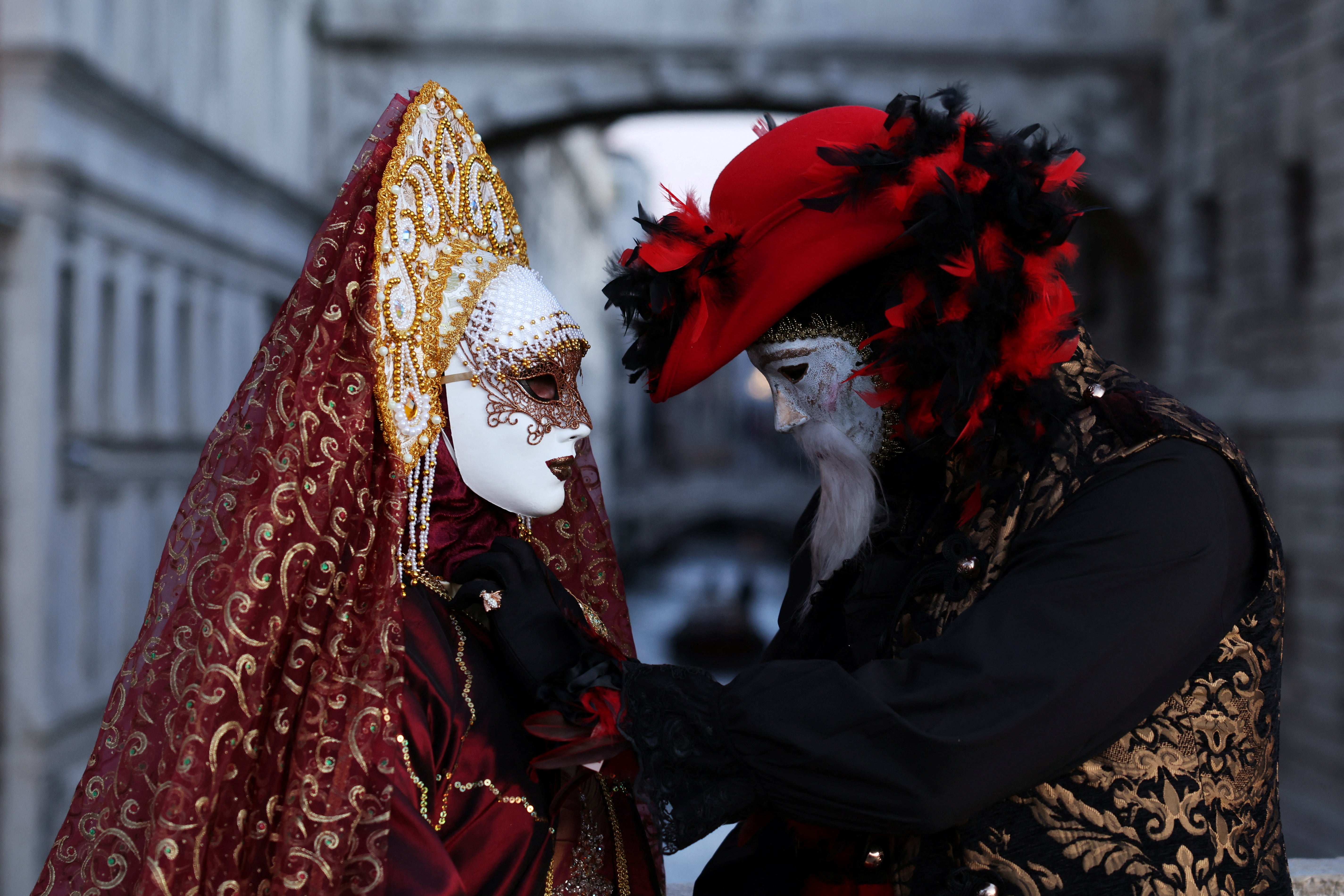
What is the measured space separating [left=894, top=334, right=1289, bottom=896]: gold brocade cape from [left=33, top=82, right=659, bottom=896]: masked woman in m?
0.55

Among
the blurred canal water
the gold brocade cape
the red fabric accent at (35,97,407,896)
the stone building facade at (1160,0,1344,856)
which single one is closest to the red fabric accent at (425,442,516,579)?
the red fabric accent at (35,97,407,896)

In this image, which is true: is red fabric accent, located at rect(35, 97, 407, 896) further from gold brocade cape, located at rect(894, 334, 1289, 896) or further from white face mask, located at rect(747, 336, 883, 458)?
gold brocade cape, located at rect(894, 334, 1289, 896)

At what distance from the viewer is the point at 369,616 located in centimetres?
152

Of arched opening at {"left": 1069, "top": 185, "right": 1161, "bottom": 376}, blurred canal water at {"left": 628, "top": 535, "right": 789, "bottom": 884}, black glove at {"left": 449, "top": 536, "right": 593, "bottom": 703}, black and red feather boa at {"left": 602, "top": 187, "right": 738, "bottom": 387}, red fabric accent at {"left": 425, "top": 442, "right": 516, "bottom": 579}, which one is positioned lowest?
blurred canal water at {"left": 628, "top": 535, "right": 789, "bottom": 884}

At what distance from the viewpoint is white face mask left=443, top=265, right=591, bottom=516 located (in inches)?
65.7

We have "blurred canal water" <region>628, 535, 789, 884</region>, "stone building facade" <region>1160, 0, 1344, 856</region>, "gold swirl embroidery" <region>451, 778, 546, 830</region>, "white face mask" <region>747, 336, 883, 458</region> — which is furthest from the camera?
"blurred canal water" <region>628, 535, 789, 884</region>

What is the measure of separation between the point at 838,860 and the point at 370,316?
1.03m

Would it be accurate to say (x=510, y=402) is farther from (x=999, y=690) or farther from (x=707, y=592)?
(x=707, y=592)

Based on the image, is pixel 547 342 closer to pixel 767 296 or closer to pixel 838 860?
pixel 767 296

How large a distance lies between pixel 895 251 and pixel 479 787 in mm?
953

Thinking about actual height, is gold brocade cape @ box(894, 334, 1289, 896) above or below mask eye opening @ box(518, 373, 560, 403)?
below

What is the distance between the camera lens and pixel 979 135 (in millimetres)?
1529

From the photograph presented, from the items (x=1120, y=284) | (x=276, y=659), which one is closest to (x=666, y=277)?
(x=276, y=659)

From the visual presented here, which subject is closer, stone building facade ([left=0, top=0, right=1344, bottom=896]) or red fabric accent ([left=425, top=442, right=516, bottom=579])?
red fabric accent ([left=425, top=442, right=516, bottom=579])
